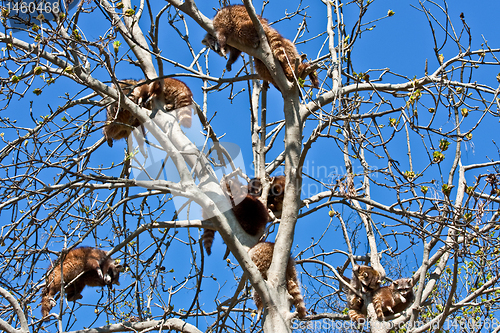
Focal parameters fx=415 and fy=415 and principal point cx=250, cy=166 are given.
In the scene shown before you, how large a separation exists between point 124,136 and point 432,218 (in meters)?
4.58

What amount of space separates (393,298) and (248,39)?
3593 mm

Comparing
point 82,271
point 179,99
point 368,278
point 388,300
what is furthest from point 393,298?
point 82,271

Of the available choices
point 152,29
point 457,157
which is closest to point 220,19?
point 152,29

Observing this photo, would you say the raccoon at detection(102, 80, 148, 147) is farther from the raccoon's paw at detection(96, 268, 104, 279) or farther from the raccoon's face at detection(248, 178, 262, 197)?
the raccoon's paw at detection(96, 268, 104, 279)

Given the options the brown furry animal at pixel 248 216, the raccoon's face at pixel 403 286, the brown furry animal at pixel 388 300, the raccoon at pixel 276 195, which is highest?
the raccoon at pixel 276 195

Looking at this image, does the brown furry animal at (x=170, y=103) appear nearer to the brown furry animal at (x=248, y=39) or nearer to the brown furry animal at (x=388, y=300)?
the brown furry animal at (x=248, y=39)

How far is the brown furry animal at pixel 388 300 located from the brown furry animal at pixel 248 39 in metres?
2.71

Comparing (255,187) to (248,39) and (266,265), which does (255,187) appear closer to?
(266,265)

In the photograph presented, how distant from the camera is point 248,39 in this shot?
14.9 feet

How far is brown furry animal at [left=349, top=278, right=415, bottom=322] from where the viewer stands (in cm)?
511

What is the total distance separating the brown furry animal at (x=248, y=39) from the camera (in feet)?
14.5

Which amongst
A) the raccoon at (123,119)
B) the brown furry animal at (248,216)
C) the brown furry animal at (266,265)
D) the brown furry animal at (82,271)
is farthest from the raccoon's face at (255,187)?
the brown furry animal at (82,271)

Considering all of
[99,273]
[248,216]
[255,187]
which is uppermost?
[255,187]

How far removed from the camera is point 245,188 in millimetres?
5379
